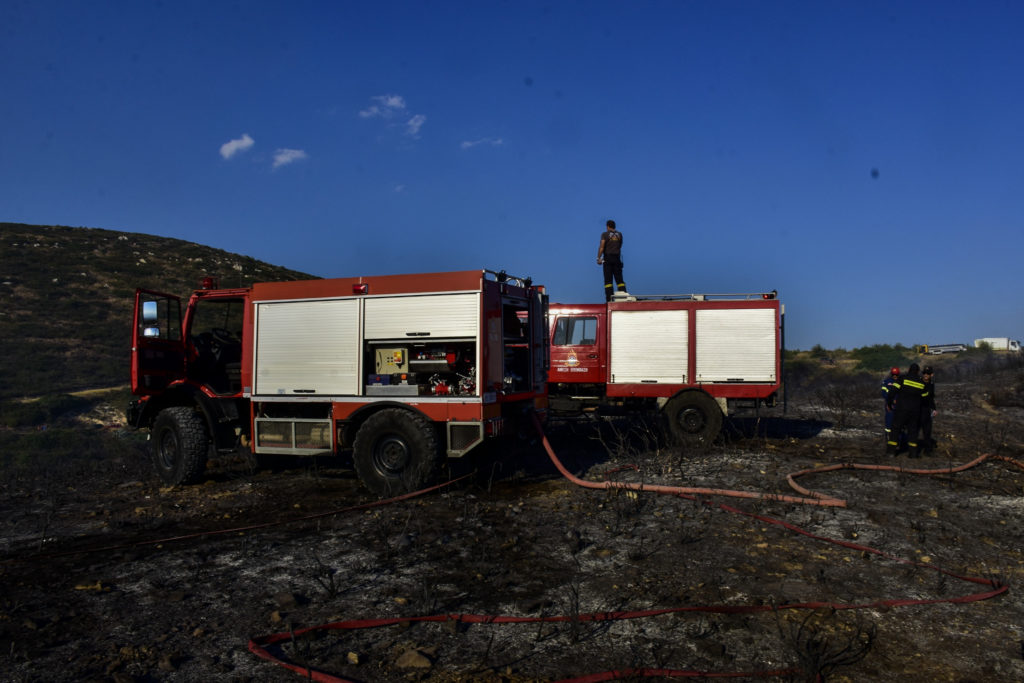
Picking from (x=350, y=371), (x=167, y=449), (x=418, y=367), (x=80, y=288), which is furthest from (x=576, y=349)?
(x=80, y=288)

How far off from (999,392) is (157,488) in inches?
928

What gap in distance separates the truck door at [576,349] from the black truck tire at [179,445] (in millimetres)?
6338

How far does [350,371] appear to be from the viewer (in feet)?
29.1

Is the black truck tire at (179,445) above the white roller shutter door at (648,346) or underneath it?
underneath

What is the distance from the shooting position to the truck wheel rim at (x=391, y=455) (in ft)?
27.4

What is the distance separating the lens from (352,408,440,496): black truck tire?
322 inches

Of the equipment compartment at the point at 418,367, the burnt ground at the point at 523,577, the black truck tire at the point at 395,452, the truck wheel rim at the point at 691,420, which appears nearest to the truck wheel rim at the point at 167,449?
the burnt ground at the point at 523,577

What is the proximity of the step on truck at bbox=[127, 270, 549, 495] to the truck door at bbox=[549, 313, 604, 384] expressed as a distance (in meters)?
2.68

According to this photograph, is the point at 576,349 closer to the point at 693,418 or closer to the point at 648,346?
the point at 648,346

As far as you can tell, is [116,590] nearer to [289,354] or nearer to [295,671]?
[295,671]

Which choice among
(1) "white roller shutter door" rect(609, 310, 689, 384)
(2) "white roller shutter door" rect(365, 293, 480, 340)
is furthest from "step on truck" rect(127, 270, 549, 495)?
(1) "white roller shutter door" rect(609, 310, 689, 384)

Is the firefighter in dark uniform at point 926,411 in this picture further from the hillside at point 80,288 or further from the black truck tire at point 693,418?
the hillside at point 80,288

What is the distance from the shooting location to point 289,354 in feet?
30.3

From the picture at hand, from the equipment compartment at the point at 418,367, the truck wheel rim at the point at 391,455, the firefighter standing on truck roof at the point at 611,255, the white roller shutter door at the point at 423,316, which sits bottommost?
the truck wheel rim at the point at 391,455
